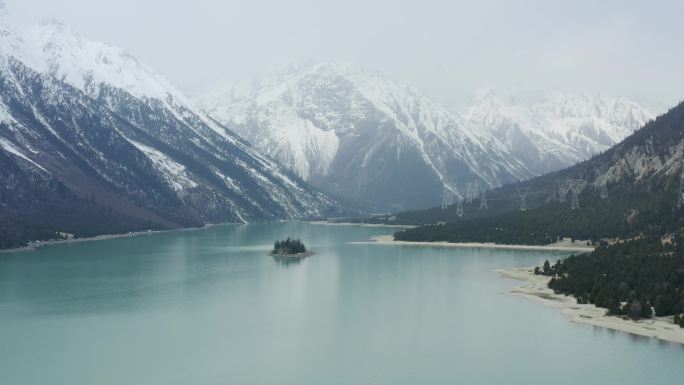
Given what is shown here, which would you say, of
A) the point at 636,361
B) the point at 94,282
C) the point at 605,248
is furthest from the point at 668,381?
the point at 94,282

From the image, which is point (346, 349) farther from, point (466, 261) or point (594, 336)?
point (466, 261)

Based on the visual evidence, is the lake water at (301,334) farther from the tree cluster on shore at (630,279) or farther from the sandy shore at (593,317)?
the tree cluster on shore at (630,279)

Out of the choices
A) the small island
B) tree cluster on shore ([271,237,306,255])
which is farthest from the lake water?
tree cluster on shore ([271,237,306,255])

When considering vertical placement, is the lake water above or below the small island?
below

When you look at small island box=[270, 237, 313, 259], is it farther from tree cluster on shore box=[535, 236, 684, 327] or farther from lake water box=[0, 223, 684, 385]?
tree cluster on shore box=[535, 236, 684, 327]

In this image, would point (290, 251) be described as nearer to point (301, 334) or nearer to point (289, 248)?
point (289, 248)

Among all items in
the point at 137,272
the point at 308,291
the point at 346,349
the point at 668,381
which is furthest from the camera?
the point at 137,272

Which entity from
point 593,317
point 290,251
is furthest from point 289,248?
point 593,317
